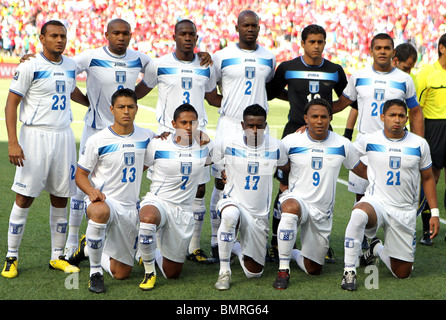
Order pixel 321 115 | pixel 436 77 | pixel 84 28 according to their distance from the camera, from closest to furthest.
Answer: pixel 321 115
pixel 436 77
pixel 84 28

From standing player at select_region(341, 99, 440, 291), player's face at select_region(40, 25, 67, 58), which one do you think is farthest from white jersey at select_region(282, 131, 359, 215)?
player's face at select_region(40, 25, 67, 58)

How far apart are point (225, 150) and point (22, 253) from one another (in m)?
2.13

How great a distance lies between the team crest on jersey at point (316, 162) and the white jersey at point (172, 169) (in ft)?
3.06

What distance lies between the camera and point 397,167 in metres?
5.27

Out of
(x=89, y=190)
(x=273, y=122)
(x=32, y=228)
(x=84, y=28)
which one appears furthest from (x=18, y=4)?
(x=89, y=190)

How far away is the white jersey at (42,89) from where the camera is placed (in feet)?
17.2

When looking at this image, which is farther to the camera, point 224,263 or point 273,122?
point 273,122

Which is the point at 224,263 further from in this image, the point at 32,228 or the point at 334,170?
the point at 32,228

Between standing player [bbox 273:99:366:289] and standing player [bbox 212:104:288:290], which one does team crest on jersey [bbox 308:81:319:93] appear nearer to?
standing player [bbox 273:99:366:289]

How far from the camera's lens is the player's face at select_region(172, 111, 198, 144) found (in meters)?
5.14

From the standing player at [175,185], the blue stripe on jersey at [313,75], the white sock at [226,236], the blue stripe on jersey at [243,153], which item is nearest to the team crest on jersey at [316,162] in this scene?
the blue stripe on jersey at [243,153]

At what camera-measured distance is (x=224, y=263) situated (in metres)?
5.02

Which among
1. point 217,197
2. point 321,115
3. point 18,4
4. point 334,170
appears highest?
point 18,4

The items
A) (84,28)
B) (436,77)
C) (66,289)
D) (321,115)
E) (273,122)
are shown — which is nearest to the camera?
(66,289)
